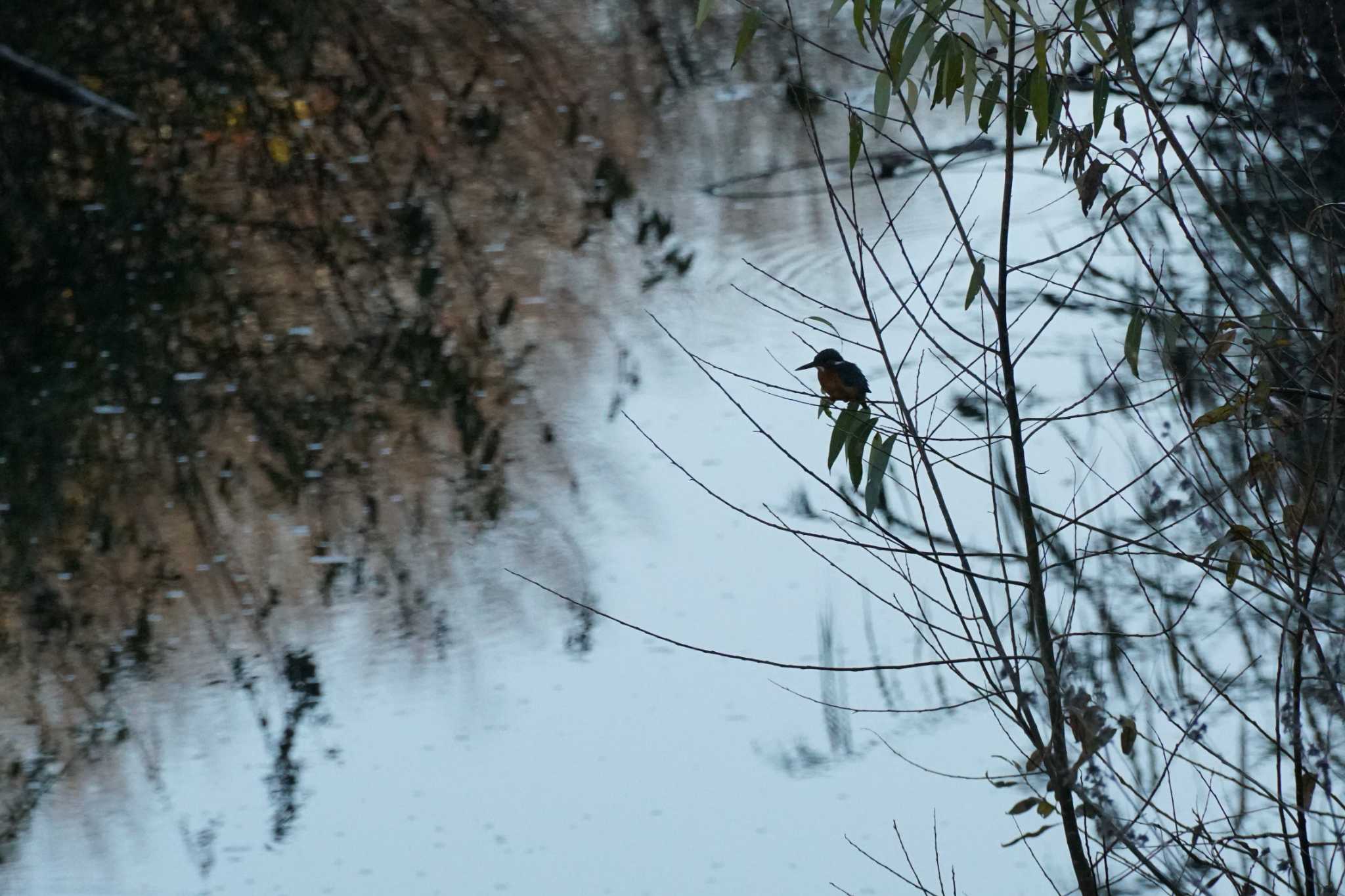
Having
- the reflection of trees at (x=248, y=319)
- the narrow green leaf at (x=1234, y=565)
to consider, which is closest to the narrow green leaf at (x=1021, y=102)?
the narrow green leaf at (x=1234, y=565)

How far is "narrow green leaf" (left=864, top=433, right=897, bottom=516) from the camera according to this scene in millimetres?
1407

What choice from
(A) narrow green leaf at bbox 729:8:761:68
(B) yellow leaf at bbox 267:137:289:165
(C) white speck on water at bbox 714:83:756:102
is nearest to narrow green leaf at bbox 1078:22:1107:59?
(A) narrow green leaf at bbox 729:8:761:68

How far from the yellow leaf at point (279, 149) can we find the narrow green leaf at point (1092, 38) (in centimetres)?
347

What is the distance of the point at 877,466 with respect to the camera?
141cm

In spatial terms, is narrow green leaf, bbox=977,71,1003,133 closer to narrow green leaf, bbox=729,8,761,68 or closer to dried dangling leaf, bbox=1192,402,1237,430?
narrow green leaf, bbox=729,8,761,68

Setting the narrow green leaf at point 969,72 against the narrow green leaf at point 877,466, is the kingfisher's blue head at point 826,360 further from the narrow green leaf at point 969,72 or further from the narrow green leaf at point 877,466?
the narrow green leaf at point 969,72

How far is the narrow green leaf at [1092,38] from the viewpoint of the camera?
1385mm

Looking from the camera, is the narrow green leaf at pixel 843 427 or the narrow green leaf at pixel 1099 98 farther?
the narrow green leaf at pixel 1099 98

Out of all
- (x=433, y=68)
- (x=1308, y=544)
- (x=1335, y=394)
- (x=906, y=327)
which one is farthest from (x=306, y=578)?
(x=433, y=68)

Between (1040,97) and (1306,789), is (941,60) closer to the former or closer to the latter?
(1040,97)

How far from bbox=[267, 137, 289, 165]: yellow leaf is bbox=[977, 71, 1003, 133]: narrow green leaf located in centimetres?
336

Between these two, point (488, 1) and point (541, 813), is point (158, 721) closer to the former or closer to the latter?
point (541, 813)

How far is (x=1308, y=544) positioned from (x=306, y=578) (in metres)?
1.72

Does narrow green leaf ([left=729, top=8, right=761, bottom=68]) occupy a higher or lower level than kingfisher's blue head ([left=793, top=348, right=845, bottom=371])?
higher
